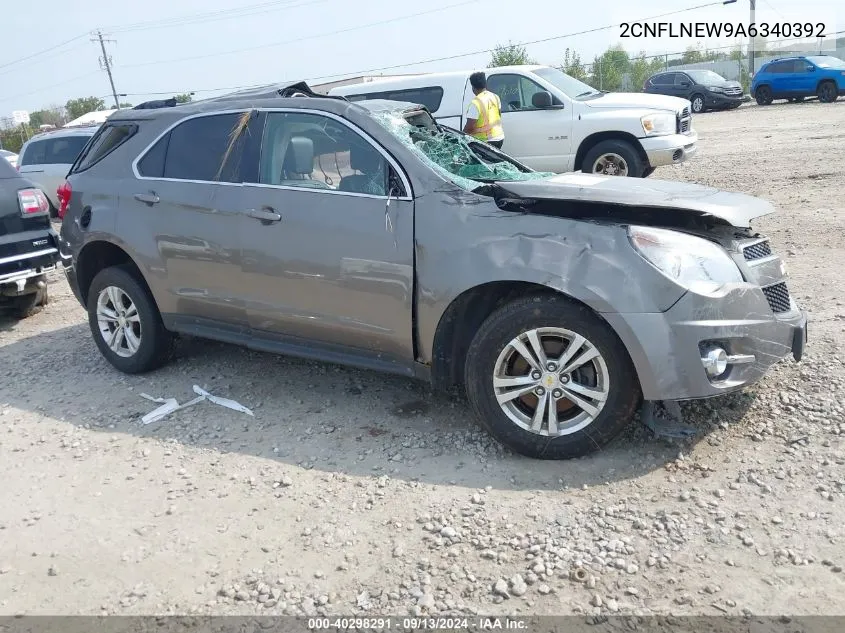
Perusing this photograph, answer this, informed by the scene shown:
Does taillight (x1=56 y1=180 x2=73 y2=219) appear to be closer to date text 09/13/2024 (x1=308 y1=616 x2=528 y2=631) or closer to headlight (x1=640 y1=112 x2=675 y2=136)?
date text 09/13/2024 (x1=308 y1=616 x2=528 y2=631)

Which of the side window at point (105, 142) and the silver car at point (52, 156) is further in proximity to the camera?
the silver car at point (52, 156)

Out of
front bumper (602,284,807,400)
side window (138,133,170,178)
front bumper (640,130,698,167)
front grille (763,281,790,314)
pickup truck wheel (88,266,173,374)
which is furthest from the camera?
front bumper (640,130,698,167)

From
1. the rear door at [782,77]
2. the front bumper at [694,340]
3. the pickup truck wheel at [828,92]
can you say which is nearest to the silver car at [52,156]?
the front bumper at [694,340]

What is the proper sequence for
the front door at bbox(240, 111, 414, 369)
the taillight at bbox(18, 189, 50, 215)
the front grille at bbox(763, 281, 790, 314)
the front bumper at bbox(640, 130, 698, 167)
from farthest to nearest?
the front bumper at bbox(640, 130, 698, 167) < the taillight at bbox(18, 189, 50, 215) < the front door at bbox(240, 111, 414, 369) < the front grille at bbox(763, 281, 790, 314)

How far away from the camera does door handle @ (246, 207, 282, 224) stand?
4.45 meters

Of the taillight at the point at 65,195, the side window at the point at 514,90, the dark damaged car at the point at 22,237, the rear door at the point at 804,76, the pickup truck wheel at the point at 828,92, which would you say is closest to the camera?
the taillight at the point at 65,195

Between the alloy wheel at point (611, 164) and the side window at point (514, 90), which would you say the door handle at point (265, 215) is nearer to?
the alloy wheel at point (611, 164)

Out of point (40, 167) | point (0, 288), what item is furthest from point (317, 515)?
point (40, 167)

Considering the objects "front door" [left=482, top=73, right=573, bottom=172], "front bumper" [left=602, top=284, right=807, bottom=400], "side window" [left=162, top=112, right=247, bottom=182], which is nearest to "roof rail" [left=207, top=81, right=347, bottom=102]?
"side window" [left=162, top=112, right=247, bottom=182]

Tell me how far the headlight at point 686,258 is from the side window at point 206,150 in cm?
251

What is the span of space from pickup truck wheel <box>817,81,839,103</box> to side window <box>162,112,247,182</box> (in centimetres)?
2744

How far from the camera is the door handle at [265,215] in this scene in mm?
4445

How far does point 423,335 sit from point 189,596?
1.71 metres

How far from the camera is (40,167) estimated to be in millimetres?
13805
